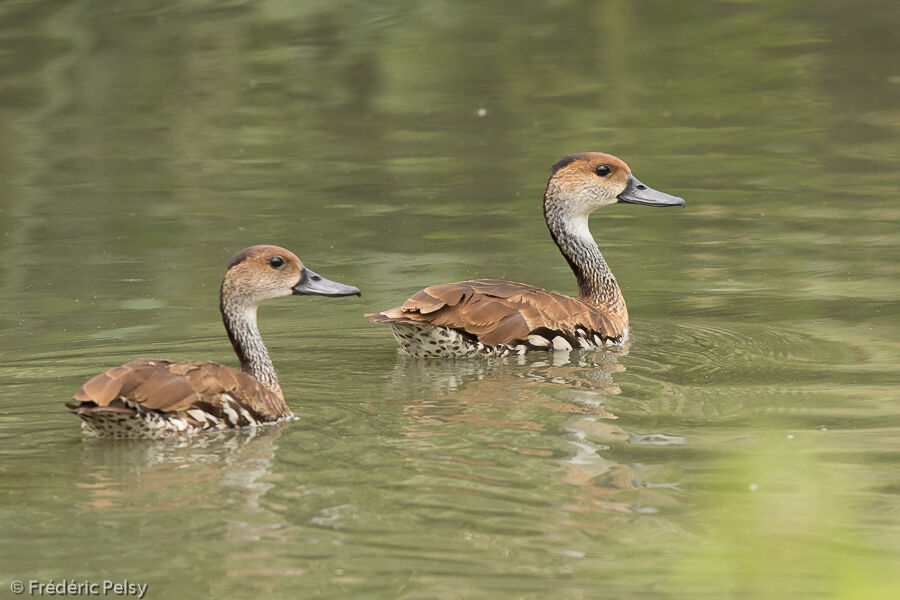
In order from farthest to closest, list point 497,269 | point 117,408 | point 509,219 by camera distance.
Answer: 1. point 509,219
2. point 497,269
3. point 117,408

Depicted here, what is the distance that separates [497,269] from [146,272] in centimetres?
324

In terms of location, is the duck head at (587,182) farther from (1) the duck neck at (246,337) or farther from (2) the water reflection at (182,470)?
(2) the water reflection at (182,470)

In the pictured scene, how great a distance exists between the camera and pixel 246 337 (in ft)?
30.2

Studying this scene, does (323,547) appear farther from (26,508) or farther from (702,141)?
(702,141)

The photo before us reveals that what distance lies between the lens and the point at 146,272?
13.8 meters

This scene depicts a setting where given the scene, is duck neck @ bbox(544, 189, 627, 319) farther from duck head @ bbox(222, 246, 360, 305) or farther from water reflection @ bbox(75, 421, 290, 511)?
water reflection @ bbox(75, 421, 290, 511)

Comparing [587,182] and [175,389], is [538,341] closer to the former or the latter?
[587,182]

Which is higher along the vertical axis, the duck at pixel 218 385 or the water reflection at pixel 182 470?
the duck at pixel 218 385

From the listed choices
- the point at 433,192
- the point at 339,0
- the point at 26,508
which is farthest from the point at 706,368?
the point at 339,0

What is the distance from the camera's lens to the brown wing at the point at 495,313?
10.4 metres

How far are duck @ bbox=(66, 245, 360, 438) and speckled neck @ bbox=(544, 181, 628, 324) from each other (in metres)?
2.96

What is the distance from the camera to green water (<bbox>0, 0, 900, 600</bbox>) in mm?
6379

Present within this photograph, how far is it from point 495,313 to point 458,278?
2.64 m

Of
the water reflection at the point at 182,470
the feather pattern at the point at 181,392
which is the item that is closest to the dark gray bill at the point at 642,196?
the feather pattern at the point at 181,392
